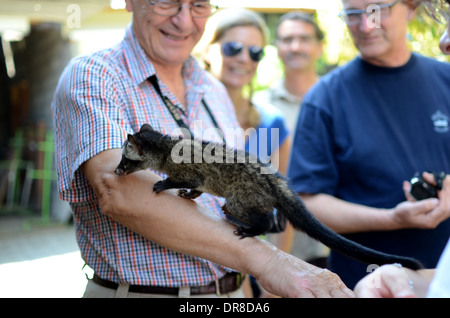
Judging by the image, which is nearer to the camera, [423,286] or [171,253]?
[423,286]

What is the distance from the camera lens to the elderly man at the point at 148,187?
1.92m

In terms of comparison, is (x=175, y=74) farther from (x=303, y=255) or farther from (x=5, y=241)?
(x=5, y=241)

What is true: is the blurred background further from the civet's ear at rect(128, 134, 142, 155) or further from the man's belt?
the civet's ear at rect(128, 134, 142, 155)

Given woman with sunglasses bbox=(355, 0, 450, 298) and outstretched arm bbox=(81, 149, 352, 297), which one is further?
outstretched arm bbox=(81, 149, 352, 297)

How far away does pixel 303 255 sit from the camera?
4.87 metres

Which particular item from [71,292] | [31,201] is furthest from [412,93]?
[31,201]

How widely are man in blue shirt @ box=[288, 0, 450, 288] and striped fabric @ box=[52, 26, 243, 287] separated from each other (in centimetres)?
87

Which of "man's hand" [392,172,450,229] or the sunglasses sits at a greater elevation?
the sunglasses

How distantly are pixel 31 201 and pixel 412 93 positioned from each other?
1186 cm

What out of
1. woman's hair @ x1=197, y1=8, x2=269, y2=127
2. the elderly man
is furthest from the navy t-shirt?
woman's hair @ x1=197, y1=8, x2=269, y2=127

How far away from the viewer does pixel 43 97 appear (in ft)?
42.6

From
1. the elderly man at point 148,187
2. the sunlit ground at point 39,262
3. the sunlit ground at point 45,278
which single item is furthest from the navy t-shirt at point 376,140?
the sunlit ground at point 45,278

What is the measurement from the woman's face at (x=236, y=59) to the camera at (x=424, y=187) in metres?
2.12

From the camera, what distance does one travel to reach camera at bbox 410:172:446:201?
2732 millimetres
